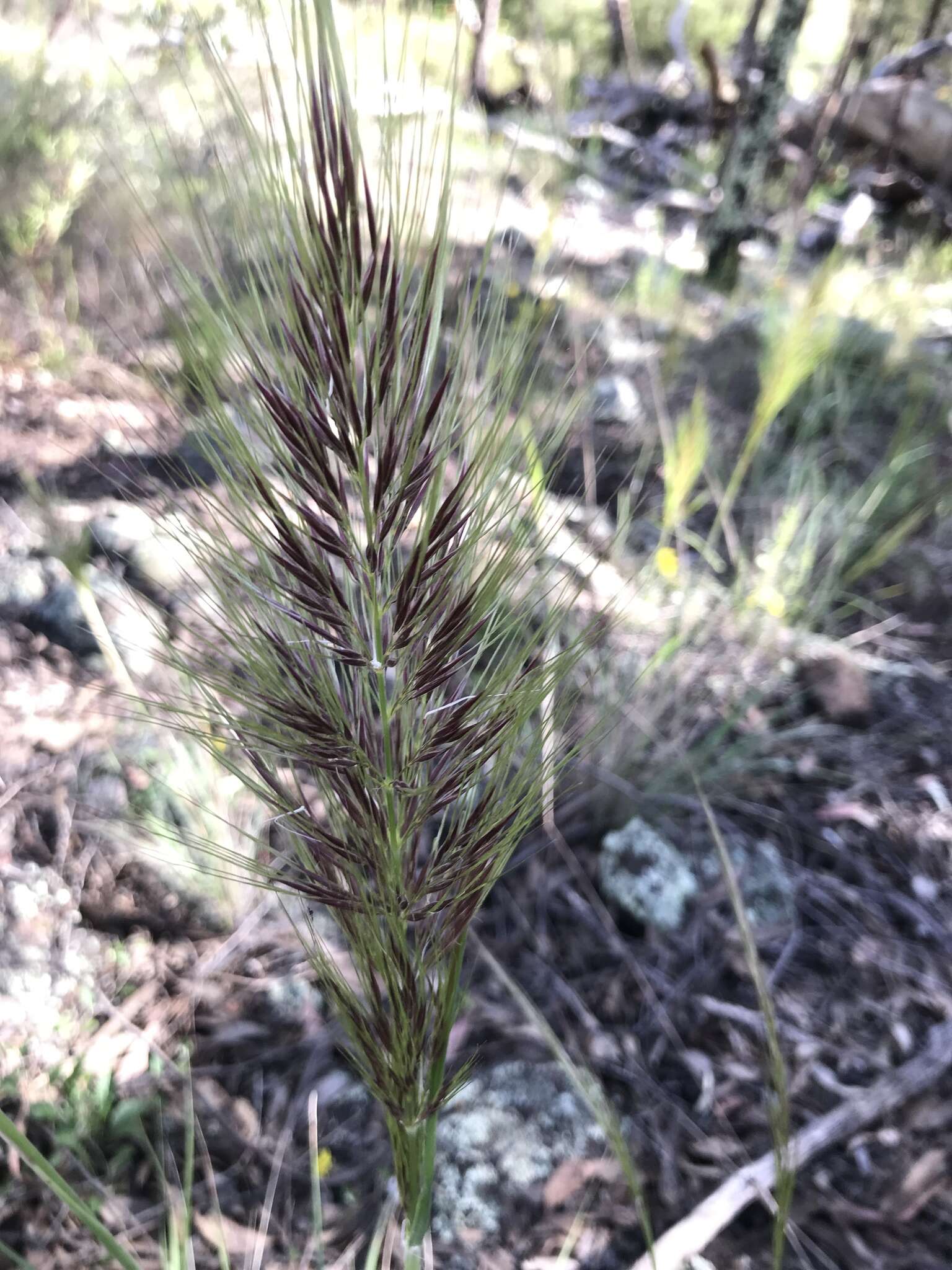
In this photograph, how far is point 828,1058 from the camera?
1.55 metres

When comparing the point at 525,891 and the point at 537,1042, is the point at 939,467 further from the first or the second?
the point at 537,1042

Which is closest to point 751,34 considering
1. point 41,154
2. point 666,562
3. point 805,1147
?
point 41,154

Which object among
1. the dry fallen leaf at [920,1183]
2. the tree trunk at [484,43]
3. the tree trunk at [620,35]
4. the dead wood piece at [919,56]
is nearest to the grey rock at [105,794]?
the dry fallen leaf at [920,1183]

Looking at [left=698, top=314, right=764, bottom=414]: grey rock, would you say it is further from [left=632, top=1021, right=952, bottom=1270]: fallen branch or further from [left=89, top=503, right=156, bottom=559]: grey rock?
[left=632, top=1021, right=952, bottom=1270]: fallen branch

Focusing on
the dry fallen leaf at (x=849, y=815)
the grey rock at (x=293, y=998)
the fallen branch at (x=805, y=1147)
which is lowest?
the grey rock at (x=293, y=998)

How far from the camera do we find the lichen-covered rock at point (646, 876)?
5.56ft

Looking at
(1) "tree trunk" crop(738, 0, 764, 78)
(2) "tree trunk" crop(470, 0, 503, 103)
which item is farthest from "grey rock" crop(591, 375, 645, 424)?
(2) "tree trunk" crop(470, 0, 503, 103)

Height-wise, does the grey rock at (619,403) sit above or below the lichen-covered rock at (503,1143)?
above

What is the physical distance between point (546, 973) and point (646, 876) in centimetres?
30

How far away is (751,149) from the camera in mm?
4469

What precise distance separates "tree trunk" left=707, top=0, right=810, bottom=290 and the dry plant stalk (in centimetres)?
472

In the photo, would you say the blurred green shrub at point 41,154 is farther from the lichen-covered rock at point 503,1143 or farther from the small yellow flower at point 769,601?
the lichen-covered rock at point 503,1143

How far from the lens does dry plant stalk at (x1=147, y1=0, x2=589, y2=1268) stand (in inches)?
20.7

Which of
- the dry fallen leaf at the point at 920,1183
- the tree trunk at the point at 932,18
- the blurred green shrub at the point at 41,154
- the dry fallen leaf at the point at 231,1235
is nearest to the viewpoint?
the dry fallen leaf at the point at 231,1235
